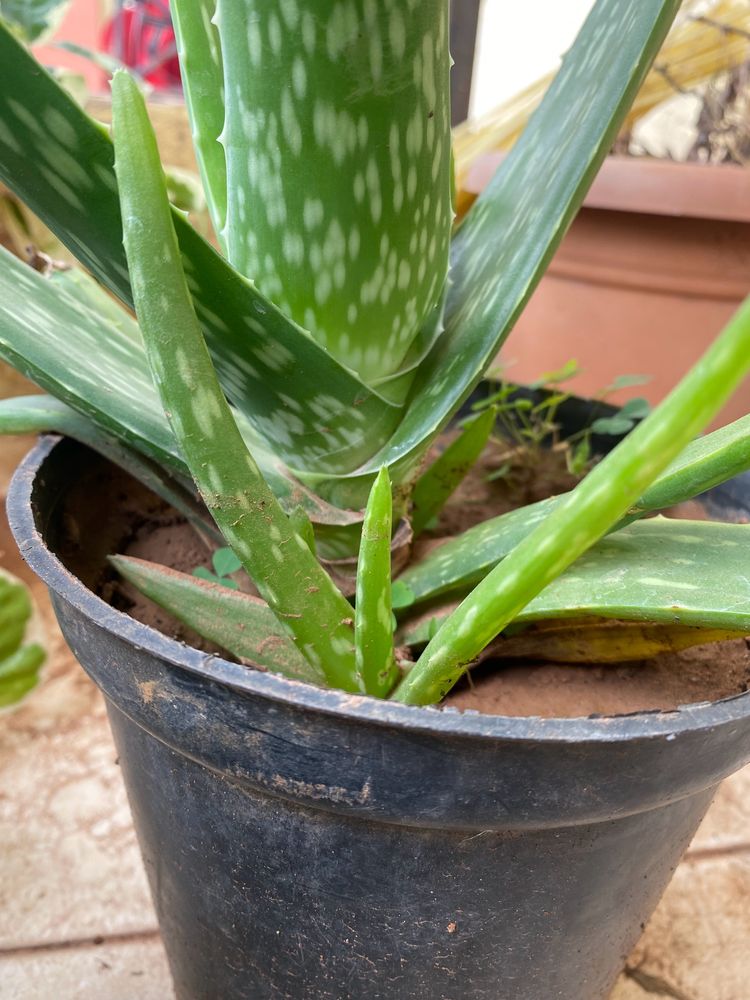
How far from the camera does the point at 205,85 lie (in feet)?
1.31

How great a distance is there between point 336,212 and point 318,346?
0.19ft

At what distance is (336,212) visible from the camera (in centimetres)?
35

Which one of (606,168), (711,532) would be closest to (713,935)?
(711,532)

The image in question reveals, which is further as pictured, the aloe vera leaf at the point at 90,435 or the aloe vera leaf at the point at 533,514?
the aloe vera leaf at the point at 90,435

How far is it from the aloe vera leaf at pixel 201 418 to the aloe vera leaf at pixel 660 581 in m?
0.07

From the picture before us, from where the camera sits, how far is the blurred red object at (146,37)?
1.85 m

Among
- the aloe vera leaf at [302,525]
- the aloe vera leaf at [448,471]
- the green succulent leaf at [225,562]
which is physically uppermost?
the aloe vera leaf at [302,525]

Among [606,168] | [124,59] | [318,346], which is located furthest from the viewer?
[124,59]

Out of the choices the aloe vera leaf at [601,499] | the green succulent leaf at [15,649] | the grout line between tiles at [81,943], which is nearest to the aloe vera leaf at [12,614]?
the green succulent leaf at [15,649]

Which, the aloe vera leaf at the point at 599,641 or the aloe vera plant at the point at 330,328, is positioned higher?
the aloe vera plant at the point at 330,328

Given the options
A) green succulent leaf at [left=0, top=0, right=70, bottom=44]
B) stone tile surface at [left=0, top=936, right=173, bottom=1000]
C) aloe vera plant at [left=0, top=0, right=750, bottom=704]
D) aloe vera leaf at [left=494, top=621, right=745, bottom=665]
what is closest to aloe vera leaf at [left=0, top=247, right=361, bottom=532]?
aloe vera plant at [left=0, top=0, right=750, bottom=704]

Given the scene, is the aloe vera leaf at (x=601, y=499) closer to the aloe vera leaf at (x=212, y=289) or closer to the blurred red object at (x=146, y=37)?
the aloe vera leaf at (x=212, y=289)

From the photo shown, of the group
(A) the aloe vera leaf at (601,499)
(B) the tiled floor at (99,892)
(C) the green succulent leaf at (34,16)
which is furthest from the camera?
(C) the green succulent leaf at (34,16)

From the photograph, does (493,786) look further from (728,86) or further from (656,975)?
(728,86)
